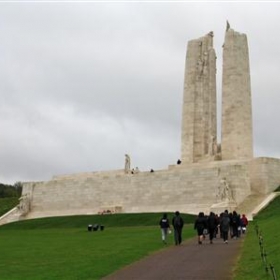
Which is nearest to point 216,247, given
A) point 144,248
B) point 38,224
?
point 144,248

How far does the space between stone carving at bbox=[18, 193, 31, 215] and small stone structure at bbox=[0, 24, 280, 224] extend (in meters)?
0.09

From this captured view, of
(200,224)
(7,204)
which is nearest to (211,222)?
(200,224)

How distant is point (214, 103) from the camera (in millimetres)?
49625

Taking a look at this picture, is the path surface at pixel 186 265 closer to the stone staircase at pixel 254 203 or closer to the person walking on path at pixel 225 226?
the person walking on path at pixel 225 226

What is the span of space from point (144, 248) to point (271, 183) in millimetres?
24332

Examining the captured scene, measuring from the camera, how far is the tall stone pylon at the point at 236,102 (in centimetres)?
4466

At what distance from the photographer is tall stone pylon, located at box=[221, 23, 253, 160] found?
44.7m

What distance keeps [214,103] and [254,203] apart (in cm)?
1220

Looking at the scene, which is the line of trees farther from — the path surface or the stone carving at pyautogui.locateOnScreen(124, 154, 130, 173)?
the path surface

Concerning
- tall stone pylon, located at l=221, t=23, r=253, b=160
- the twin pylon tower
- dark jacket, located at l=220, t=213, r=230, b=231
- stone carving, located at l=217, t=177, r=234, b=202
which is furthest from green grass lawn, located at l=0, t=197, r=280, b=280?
the twin pylon tower

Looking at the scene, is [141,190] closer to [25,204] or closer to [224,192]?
[224,192]

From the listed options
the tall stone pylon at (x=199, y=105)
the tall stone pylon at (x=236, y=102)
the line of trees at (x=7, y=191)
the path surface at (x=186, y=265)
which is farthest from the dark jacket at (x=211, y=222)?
the line of trees at (x=7, y=191)

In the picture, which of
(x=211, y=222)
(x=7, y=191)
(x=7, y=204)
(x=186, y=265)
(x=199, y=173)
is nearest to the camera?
(x=186, y=265)

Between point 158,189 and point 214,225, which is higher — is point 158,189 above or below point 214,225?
above
